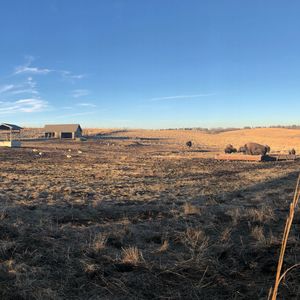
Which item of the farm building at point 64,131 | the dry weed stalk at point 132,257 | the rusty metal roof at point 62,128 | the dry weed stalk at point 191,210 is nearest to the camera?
the dry weed stalk at point 132,257

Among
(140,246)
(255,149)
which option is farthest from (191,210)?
(255,149)

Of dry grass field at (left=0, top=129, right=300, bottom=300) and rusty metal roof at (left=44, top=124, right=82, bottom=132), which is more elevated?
rusty metal roof at (left=44, top=124, right=82, bottom=132)

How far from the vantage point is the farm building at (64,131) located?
278 feet

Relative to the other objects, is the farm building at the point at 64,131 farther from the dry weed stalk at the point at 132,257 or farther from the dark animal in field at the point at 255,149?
the dry weed stalk at the point at 132,257

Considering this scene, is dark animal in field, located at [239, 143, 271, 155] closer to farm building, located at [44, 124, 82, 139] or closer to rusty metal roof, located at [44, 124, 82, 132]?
farm building, located at [44, 124, 82, 139]

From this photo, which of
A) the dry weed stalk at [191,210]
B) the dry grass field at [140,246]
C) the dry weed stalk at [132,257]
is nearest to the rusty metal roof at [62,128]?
the dry grass field at [140,246]

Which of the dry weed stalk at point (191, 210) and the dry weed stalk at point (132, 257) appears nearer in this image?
the dry weed stalk at point (132, 257)

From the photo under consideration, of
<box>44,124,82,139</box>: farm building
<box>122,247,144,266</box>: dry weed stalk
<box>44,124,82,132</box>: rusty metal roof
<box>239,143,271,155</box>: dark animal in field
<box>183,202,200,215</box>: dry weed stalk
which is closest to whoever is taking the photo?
<box>122,247,144,266</box>: dry weed stalk

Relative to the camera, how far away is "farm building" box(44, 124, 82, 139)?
84688 mm

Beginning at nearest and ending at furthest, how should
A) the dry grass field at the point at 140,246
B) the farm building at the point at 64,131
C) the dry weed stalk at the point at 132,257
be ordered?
1. the dry grass field at the point at 140,246
2. the dry weed stalk at the point at 132,257
3. the farm building at the point at 64,131

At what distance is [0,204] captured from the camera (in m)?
9.97

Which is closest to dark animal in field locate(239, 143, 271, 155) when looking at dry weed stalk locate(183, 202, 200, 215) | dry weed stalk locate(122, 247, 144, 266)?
dry weed stalk locate(183, 202, 200, 215)

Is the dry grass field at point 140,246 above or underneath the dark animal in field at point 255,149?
underneath

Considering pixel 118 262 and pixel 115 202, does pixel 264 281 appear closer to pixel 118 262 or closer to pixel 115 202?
pixel 118 262
